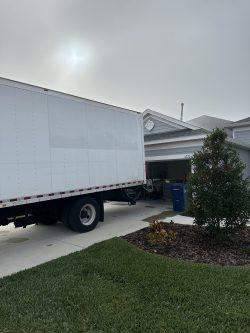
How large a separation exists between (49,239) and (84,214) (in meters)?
1.40

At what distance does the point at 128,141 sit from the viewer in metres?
10.9

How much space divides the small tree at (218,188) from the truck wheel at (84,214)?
3.39 meters

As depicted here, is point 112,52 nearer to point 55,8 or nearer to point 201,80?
point 55,8

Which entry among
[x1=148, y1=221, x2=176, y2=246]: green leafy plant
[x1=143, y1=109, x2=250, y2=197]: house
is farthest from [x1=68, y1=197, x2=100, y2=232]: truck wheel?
[x1=143, y1=109, x2=250, y2=197]: house

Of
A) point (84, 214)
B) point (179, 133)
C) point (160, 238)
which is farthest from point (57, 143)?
point (179, 133)

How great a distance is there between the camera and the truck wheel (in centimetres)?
889

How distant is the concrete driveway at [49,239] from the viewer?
680 cm

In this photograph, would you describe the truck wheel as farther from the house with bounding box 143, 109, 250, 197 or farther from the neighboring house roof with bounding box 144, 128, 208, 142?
the neighboring house roof with bounding box 144, 128, 208, 142

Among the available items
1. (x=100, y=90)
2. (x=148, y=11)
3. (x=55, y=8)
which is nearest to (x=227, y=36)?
(x=148, y=11)

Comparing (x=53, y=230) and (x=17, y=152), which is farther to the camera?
(x=53, y=230)

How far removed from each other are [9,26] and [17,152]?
4787 millimetres

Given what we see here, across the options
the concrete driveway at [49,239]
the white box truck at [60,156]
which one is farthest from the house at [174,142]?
the concrete driveway at [49,239]

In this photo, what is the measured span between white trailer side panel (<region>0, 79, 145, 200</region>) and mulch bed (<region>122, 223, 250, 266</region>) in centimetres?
243

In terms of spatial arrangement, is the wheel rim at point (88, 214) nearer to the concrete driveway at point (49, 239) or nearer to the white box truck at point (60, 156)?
the white box truck at point (60, 156)
